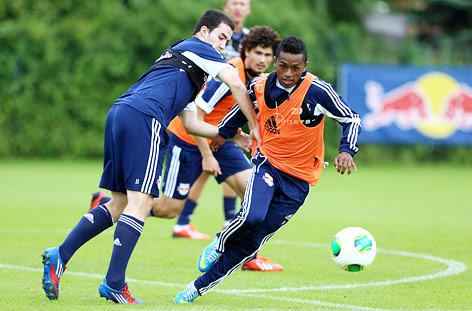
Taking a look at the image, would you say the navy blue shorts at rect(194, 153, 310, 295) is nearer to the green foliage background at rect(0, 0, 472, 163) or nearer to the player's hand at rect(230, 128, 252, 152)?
the player's hand at rect(230, 128, 252, 152)

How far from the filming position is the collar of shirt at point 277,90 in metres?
5.75

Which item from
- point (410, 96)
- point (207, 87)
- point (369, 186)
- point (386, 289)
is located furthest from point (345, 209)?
point (410, 96)

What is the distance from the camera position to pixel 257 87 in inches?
232

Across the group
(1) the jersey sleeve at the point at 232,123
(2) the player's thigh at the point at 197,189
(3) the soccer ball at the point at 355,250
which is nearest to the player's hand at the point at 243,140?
(1) the jersey sleeve at the point at 232,123

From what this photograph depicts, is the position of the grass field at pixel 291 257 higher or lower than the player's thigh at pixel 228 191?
lower

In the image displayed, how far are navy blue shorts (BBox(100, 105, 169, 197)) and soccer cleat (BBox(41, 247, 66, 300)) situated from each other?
2.52 feet

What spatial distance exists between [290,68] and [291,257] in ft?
9.50

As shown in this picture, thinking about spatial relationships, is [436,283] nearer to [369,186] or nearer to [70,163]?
[369,186]

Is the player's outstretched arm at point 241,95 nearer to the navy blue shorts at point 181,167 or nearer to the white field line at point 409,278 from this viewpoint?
the white field line at point 409,278

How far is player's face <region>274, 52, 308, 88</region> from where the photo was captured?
5625 millimetres

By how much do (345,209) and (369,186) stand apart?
438 centimetres

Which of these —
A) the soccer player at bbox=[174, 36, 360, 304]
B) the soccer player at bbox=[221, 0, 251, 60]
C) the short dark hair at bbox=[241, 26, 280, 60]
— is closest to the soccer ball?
the soccer player at bbox=[174, 36, 360, 304]

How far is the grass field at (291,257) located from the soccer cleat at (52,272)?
0.09m

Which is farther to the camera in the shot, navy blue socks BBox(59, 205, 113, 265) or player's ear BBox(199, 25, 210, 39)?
player's ear BBox(199, 25, 210, 39)
